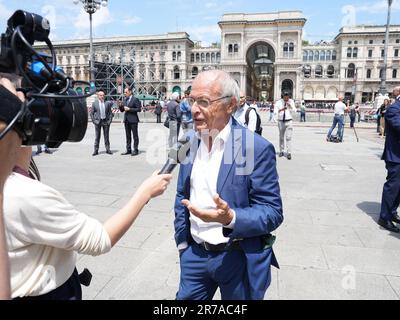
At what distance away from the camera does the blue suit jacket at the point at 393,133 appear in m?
4.11

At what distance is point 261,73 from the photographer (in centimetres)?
9062

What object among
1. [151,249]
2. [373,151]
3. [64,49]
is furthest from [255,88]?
[151,249]

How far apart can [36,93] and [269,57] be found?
3623 inches

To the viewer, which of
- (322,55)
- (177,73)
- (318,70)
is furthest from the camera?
(322,55)

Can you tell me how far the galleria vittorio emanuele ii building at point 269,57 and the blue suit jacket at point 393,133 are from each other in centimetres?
6531

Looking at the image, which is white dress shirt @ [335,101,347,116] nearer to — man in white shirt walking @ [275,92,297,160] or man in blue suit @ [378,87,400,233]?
man in white shirt walking @ [275,92,297,160]

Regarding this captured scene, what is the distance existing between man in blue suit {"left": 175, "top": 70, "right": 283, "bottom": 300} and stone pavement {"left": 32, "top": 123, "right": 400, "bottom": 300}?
3.43 feet

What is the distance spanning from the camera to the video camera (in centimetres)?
82

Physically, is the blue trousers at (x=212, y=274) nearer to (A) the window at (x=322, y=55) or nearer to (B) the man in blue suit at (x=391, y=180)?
(B) the man in blue suit at (x=391, y=180)

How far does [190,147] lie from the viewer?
192cm

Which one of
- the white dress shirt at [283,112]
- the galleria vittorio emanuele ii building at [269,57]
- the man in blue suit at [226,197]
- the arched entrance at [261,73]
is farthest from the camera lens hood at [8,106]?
the arched entrance at [261,73]

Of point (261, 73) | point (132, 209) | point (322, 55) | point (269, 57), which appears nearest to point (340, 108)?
point (132, 209)

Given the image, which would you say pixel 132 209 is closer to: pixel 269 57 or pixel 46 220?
pixel 46 220
